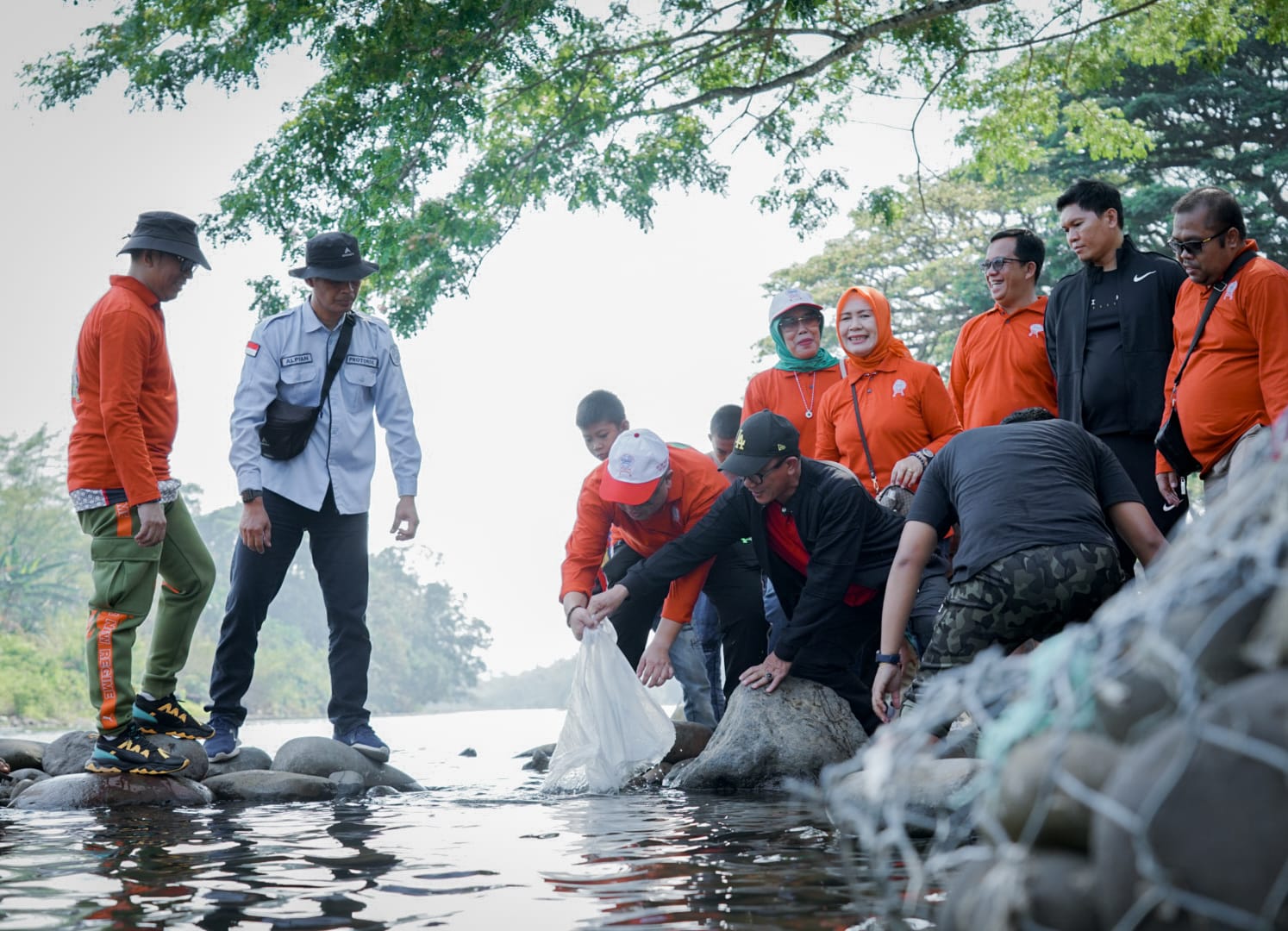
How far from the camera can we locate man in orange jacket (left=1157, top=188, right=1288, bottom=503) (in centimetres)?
451

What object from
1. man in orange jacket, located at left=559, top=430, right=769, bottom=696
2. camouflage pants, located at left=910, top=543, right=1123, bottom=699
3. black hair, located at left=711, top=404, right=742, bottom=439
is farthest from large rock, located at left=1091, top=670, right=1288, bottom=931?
black hair, located at left=711, top=404, right=742, bottom=439

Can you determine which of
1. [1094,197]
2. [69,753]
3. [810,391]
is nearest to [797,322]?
[810,391]

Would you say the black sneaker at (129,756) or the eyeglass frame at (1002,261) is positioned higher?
the eyeglass frame at (1002,261)

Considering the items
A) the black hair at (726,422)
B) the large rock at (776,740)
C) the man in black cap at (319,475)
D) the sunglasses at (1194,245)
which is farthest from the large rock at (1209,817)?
the black hair at (726,422)

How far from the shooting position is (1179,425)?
4.71 metres

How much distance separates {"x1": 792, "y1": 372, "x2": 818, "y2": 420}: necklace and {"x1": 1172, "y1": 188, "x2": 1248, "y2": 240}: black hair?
2.21 metres

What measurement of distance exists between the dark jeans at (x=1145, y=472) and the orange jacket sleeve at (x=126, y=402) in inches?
155

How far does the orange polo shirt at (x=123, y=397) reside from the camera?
5.10 metres

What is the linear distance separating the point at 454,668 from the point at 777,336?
6097cm

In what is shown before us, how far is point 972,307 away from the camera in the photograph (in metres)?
20.6

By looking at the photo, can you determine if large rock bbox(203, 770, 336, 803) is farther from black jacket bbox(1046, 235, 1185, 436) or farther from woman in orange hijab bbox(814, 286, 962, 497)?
black jacket bbox(1046, 235, 1185, 436)

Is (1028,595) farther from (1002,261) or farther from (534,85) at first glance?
(534,85)

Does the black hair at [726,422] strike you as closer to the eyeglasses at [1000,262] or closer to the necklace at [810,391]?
the necklace at [810,391]

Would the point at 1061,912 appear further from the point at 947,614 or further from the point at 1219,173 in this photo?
the point at 1219,173
